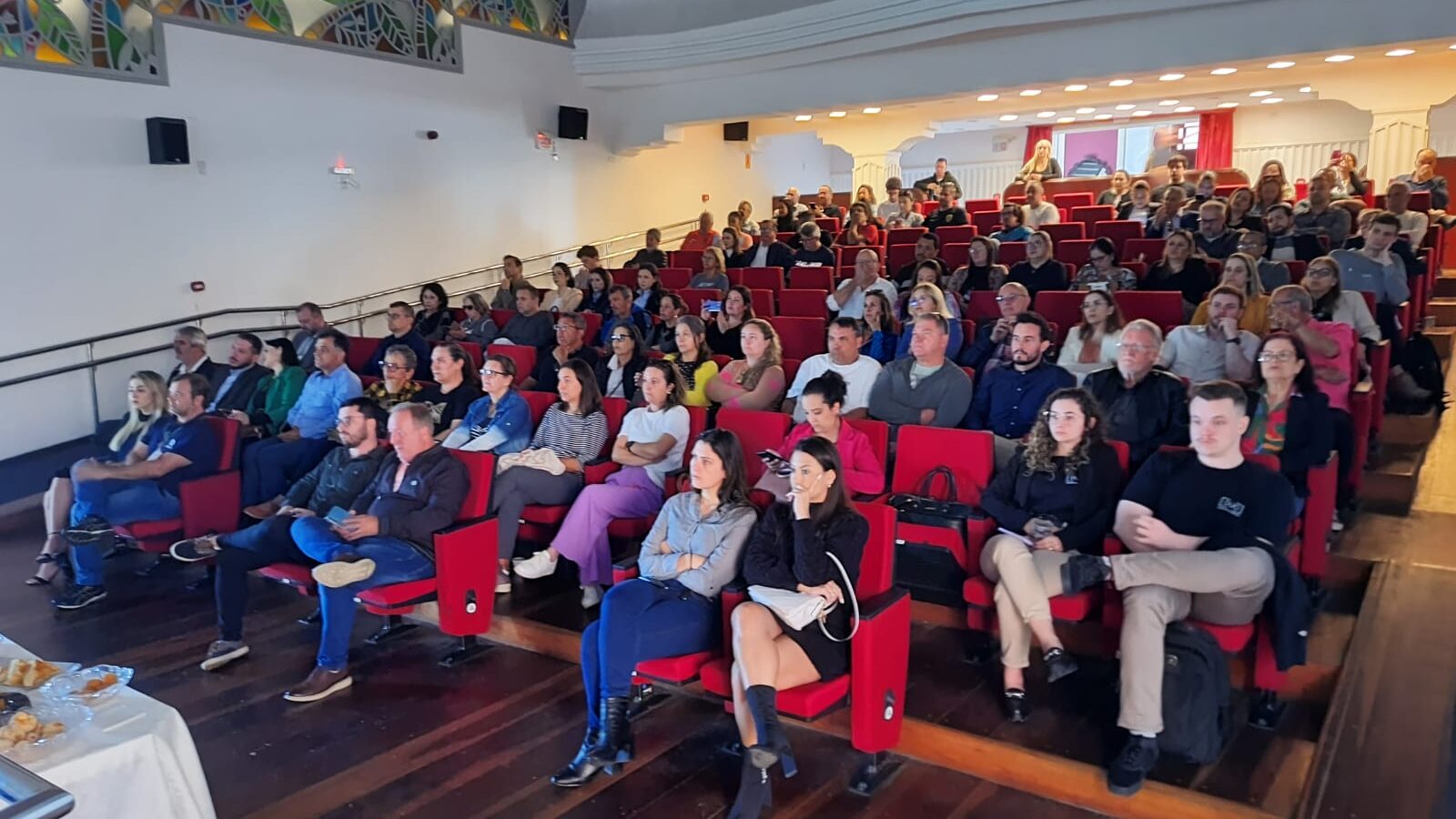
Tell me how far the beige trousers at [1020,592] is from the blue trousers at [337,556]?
6.20 ft

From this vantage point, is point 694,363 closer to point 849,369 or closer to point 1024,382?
point 849,369

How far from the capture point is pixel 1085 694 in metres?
2.86

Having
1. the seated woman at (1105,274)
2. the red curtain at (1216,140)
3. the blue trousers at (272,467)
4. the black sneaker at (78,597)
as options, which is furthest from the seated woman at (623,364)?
the red curtain at (1216,140)

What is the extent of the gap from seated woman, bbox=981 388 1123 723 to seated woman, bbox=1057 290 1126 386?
1.25 metres

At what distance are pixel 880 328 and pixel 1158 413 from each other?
1.71m

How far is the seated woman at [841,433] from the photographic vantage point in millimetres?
3283

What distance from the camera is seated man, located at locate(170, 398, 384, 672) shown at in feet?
11.6

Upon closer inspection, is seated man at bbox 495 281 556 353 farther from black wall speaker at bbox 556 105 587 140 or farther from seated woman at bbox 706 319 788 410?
black wall speaker at bbox 556 105 587 140

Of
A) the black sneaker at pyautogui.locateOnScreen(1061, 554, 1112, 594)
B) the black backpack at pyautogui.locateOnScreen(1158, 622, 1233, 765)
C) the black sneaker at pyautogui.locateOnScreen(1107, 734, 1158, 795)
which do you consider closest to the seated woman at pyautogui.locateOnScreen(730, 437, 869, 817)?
the black sneaker at pyautogui.locateOnScreen(1061, 554, 1112, 594)

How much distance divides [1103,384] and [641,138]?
734cm

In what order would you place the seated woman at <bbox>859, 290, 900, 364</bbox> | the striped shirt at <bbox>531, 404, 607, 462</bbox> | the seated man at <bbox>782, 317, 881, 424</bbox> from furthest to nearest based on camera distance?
the seated woman at <bbox>859, 290, 900, 364</bbox> < the seated man at <bbox>782, 317, 881, 424</bbox> < the striped shirt at <bbox>531, 404, 607, 462</bbox>

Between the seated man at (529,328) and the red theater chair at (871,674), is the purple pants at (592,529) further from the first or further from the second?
the seated man at (529,328)

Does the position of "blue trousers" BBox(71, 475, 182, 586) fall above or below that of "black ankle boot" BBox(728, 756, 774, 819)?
above

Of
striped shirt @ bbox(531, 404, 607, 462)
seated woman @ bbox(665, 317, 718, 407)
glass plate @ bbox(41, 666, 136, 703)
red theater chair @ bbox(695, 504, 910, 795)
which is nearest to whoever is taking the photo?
glass plate @ bbox(41, 666, 136, 703)
